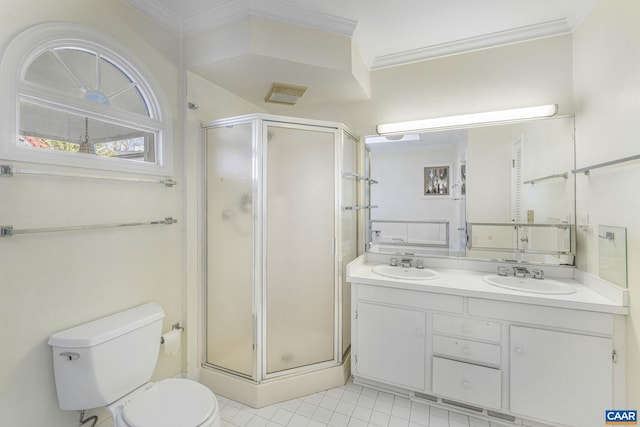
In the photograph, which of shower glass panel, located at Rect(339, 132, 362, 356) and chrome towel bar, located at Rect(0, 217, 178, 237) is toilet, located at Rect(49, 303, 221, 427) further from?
shower glass panel, located at Rect(339, 132, 362, 356)

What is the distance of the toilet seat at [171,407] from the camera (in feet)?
4.01

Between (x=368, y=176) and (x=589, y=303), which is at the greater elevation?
(x=368, y=176)

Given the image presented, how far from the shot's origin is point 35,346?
1297 mm

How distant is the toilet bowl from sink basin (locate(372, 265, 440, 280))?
1.34 m

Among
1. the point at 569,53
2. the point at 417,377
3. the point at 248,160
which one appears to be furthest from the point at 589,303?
the point at 248,160

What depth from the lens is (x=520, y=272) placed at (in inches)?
79.4

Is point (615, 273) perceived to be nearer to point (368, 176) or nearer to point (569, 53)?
point (569, 53)

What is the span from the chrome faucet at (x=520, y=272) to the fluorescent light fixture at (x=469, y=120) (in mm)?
1079

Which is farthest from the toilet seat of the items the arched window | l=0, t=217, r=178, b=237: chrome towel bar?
the arched window

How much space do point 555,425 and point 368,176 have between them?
2.02 m

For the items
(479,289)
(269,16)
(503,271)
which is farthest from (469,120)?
(269,16)

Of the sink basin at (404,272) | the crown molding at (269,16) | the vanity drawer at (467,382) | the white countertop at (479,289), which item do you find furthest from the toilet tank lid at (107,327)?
the crown molding at (269,16)

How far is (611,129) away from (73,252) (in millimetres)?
2955

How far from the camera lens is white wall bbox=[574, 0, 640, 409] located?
4.57 feet
